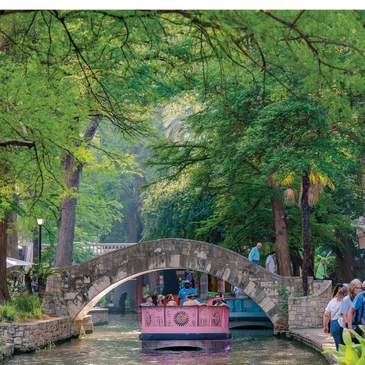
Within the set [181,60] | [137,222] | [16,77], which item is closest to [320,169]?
[181,60]

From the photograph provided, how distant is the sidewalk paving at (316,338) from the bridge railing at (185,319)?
2.45m

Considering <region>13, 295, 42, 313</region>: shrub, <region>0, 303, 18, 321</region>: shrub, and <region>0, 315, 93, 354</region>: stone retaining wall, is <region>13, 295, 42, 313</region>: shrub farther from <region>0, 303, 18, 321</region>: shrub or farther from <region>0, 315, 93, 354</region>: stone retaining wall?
<region>0, 303, 18, 321</region>: shrub

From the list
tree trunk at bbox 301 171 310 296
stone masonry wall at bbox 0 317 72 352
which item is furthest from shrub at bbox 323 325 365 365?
tree trunk at bbox 301 171 310 296

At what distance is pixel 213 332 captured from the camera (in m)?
21.9

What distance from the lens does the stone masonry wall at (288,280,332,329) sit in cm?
2225

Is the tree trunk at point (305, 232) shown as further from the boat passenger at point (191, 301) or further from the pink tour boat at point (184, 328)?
the boat passenger at point (191, 301)

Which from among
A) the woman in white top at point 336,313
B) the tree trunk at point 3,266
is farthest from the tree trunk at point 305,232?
the woman in white top at point 336,313

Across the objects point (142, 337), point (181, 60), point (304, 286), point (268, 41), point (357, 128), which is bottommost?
point (142, 337)

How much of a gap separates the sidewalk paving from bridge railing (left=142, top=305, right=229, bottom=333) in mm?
2451

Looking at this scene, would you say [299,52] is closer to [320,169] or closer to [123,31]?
[123,31]

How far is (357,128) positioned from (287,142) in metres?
3.23

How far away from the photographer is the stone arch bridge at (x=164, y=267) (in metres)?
24.0

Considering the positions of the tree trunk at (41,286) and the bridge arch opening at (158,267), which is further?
the bridge arch opening at (158,267)

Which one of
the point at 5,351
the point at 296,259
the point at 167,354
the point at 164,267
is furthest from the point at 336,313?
the point at 296,259
